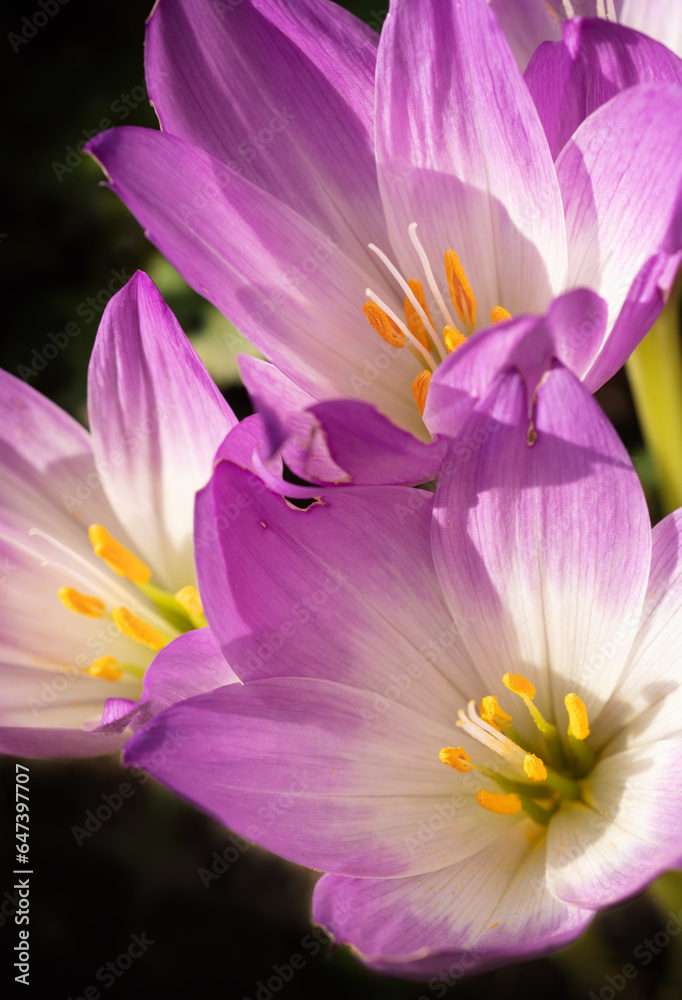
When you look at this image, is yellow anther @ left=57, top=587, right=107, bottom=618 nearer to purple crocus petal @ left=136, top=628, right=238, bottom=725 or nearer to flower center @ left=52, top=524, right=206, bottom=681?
flower center @ left=52, top=524, right=206, bottom=681

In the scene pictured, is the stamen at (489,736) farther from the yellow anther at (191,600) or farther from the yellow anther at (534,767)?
the yellow anther at (191,600)

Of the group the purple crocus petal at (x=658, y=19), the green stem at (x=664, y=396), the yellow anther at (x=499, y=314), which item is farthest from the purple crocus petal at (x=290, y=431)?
the purple crocus petal at (x=658, y=19)

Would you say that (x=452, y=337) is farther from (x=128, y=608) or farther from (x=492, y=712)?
(x=128, y=608)

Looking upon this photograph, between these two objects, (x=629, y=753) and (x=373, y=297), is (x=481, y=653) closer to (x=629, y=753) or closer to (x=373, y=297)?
(x=629, y=753)

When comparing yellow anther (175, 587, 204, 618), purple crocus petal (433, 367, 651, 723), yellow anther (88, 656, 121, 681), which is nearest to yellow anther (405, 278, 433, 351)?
purple crocus petal (433, 367, 651, 723)

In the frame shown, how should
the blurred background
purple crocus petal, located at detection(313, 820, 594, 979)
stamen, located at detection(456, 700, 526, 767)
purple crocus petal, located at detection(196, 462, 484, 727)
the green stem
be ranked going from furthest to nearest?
the blurred background < the green stem < stamen, located at detection(456, 700, 526, 767) < purple crocus petal, located at detection(196, 462, 484, 727) < purple crocus petal, located at detection(313, 820, 594, 979)

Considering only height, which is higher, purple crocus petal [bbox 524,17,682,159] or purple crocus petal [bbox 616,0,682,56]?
purple crocus petal [bbox 524,17,682,159]
